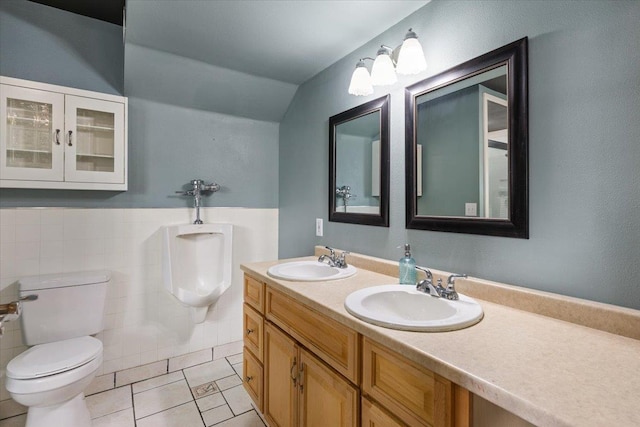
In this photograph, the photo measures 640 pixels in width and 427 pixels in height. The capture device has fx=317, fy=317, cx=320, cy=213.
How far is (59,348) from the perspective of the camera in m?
1.65

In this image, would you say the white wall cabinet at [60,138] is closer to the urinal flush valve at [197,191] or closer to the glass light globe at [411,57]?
the urinal flush valve at [197,191]

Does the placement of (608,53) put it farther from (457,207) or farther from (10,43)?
(10,43)

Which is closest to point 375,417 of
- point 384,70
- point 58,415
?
point 384,70

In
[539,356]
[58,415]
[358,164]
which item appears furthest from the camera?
[358,164]

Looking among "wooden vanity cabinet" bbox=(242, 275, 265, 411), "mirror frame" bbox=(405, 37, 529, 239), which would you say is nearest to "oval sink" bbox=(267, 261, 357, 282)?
"wooden vanity cabinet" bbox=(242, 275, 265, 411)

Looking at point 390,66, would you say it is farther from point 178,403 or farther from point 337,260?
point 178,403

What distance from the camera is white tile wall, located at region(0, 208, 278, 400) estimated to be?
1.83 metres

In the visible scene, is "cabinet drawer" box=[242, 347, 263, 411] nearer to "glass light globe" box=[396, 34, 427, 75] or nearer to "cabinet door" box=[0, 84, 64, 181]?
"cabinet door" box=[0, 84, 64, 181]

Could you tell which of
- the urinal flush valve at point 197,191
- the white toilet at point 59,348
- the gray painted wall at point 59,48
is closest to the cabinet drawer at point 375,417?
the white toilet at point 59,348

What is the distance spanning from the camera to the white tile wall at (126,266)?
1.83 m

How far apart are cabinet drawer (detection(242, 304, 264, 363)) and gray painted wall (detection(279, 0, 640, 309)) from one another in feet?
2.90

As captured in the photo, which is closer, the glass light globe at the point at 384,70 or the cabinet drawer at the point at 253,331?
the glass light globe at the point at 384,70

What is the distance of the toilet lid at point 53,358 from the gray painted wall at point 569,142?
175cm

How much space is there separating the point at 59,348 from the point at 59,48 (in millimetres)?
1763
